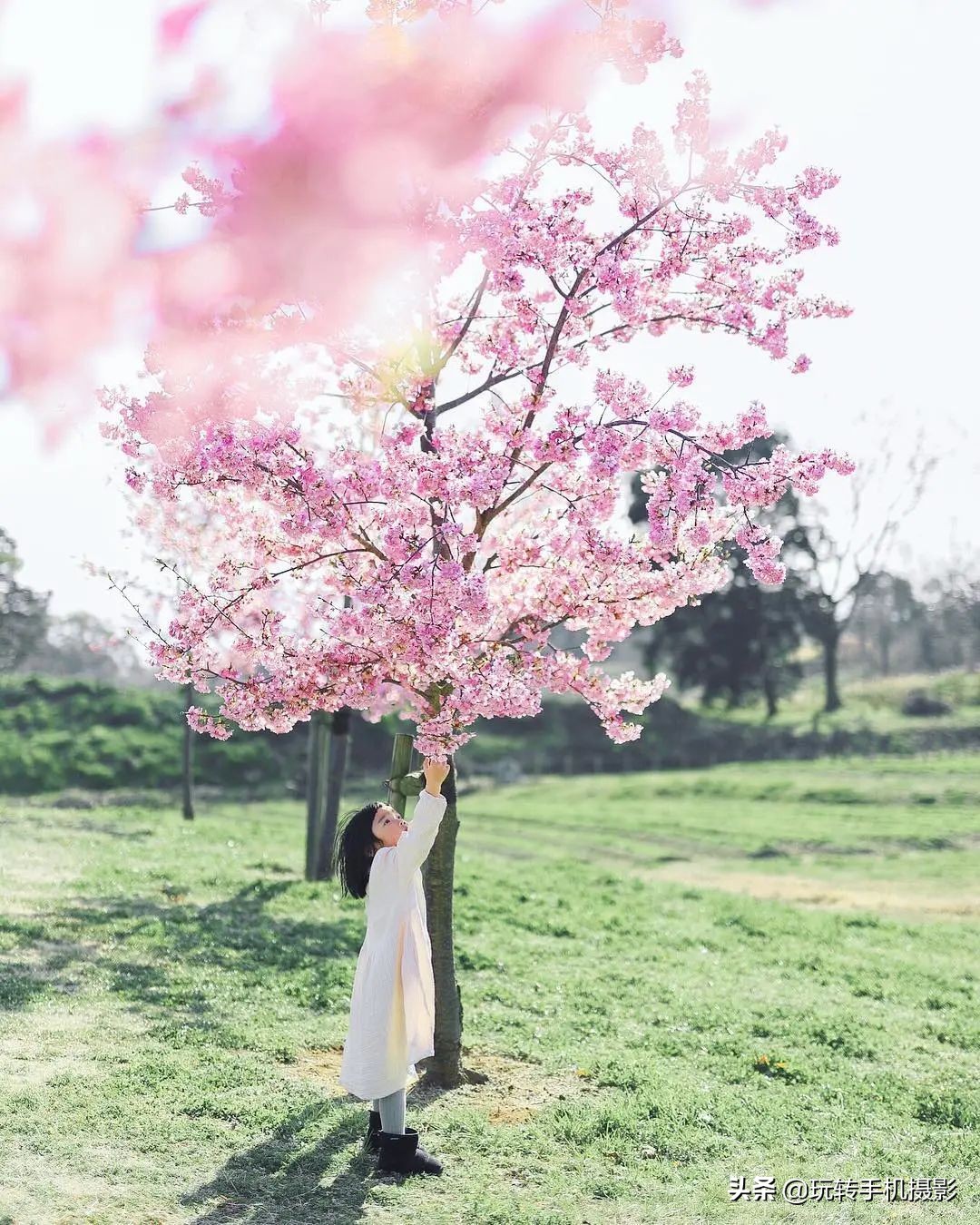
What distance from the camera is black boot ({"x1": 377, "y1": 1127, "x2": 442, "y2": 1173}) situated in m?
6.89

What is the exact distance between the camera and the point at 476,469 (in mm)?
8039

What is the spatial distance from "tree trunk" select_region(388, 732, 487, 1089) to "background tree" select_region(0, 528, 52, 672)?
3813 centimetres

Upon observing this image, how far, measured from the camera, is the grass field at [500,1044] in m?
6.75

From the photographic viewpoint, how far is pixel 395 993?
6.95m

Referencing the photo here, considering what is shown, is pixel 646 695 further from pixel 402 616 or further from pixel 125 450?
pixel 125 450

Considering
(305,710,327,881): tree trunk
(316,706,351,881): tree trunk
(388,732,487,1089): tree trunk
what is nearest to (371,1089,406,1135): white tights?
(388,732,487,1089): tree trunk

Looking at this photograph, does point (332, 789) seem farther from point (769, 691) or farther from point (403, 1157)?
point (769, 691)

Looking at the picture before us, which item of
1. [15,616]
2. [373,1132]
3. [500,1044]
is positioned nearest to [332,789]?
[500,1044]

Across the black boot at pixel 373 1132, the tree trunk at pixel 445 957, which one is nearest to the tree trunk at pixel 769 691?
the tree trunk at pixel 445 957

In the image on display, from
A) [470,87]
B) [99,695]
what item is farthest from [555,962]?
[99,695]

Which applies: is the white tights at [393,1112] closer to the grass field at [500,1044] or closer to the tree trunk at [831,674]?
the grass field at [500,1044]

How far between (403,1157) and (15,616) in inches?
1703

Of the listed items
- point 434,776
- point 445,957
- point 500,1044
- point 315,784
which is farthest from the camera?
point 315,784

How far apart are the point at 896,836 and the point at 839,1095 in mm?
20450
